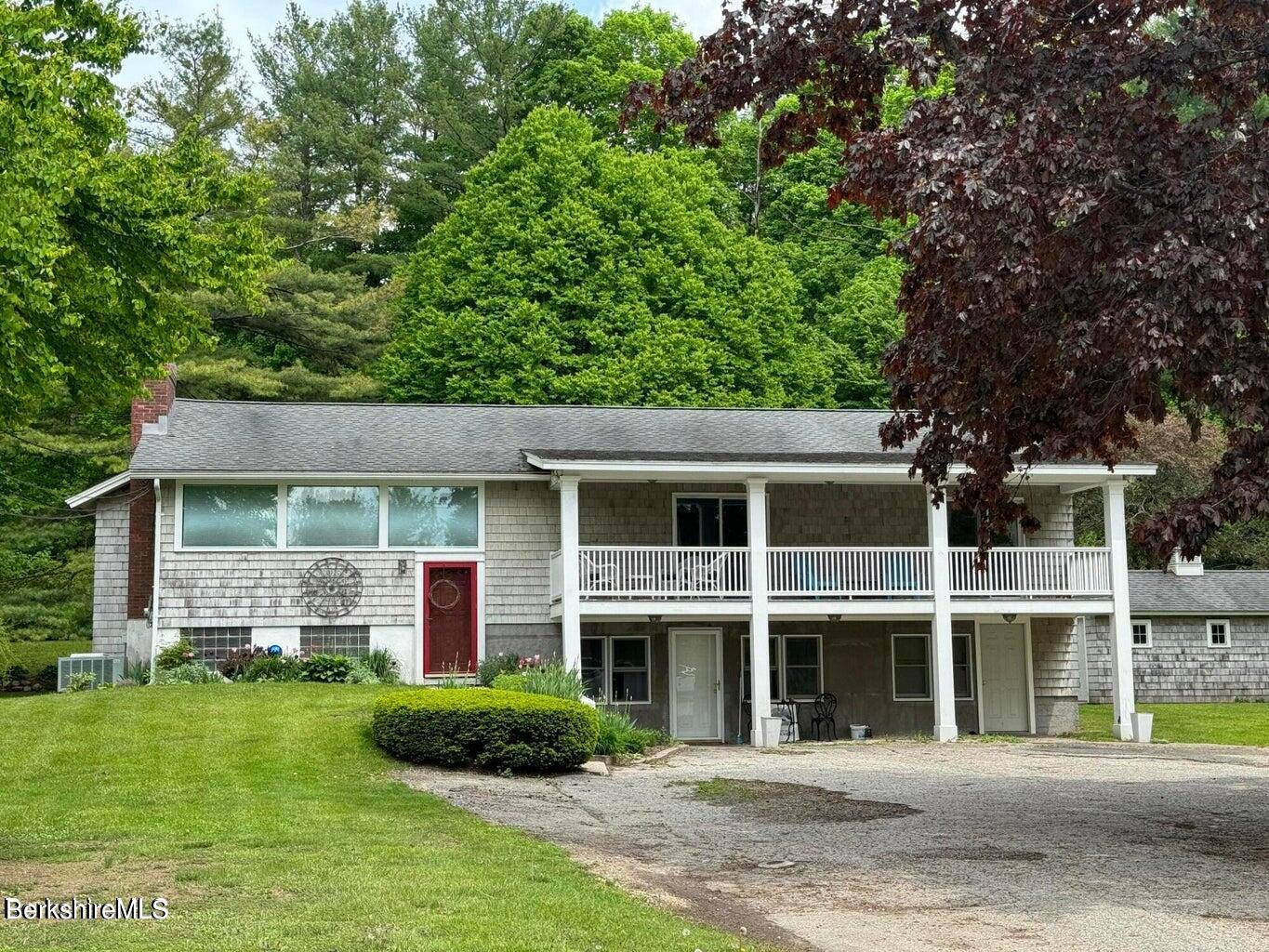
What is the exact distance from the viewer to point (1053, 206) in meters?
10.9

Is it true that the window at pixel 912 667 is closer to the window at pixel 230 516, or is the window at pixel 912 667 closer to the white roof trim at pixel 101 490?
the window at pixel 230 516

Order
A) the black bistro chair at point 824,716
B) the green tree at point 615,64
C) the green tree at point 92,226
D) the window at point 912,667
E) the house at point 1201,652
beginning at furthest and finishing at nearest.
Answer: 1. the green tree at point 615,64
2. the house at point 1201,652
3. the window at point 912,667
4. the black bistro chair at point 824,716
5. the green tree at point 92,226

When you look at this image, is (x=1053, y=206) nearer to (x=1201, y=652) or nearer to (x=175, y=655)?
(x=175, y=655)

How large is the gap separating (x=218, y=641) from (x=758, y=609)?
9109 mm

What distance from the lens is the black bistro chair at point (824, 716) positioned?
25.7 metres

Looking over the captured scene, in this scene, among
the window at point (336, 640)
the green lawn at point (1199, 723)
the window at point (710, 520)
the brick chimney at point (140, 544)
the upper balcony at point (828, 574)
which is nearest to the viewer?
the upper balcony at point (828, 574)

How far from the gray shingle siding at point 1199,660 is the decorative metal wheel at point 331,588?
20.7m

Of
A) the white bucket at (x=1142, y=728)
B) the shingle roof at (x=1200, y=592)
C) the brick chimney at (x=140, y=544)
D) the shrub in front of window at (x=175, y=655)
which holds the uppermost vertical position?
the brick chimney at (x=140, y=544)

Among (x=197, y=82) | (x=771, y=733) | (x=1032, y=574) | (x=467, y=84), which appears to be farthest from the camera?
(x=467, y=84)

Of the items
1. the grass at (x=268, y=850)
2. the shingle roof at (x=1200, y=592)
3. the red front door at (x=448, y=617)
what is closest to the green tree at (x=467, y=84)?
the red front door at (x=448, y=617)

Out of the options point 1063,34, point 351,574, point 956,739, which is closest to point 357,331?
point 351,574

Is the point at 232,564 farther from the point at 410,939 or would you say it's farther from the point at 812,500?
the point at 410,939

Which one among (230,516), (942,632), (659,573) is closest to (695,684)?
(659,573)

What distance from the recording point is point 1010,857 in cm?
1169
